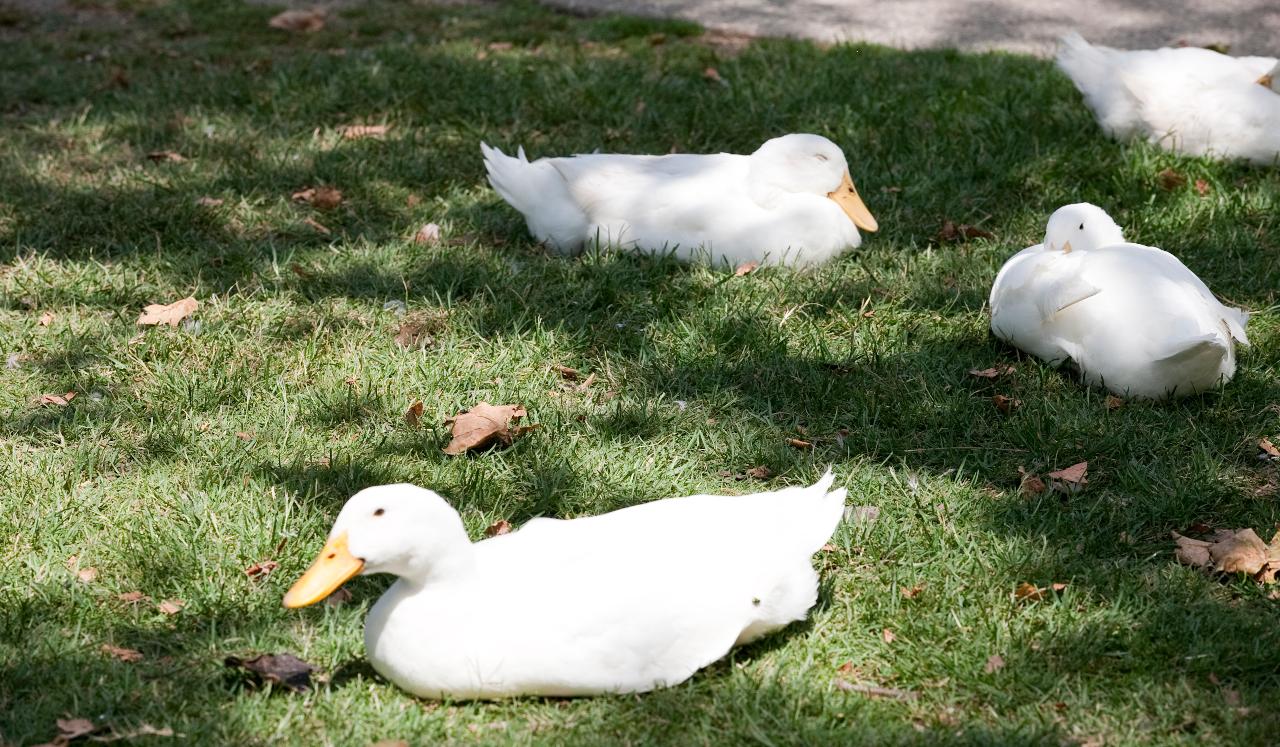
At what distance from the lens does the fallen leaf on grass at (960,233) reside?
5293 millimetres

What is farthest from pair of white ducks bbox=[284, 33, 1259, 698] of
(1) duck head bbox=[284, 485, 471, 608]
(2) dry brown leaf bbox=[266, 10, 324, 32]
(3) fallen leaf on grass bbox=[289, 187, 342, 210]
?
(2) dry brown leaf bbox=[266, 10, 324, 32]

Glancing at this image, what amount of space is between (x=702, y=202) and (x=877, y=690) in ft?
8.35

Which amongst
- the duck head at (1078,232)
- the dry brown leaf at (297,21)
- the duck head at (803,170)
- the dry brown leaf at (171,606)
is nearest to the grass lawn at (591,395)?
the dry brown leaf at (171,606)

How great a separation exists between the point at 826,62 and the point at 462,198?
237 centimetres

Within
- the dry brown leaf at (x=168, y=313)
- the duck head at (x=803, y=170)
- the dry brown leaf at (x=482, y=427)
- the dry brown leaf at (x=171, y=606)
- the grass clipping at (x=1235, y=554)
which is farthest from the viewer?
the duck head at (x=803, y=170)

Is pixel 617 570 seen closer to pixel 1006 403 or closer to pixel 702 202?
pixel 1006 403

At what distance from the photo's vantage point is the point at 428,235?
5297mm

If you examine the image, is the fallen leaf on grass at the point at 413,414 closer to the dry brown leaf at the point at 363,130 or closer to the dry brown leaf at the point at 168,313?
the dry brown leaf at the point at 168,313

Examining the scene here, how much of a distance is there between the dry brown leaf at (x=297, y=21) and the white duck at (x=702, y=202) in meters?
3.51

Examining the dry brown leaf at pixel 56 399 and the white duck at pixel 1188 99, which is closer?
the dry brown leaf at pixel 56 399

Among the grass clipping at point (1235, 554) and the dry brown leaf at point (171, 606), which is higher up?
the dry brown leaf at point (171, 606)

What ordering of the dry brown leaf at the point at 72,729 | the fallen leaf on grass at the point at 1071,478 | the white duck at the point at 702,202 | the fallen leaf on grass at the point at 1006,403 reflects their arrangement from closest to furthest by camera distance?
the dry brown leaf at the point at 72,729 → the fallen leaf on grass at the point at 1071,478 → the fallen leaf on grass at the point at 1006,403 → the white duck at the point at 702,202

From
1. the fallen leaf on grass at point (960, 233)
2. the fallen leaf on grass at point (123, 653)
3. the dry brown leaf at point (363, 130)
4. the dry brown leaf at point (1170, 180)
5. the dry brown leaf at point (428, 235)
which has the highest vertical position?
the dry brown leaf at point (363, 130)

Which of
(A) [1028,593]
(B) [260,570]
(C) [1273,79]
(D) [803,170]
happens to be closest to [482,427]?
(B) [260,570]
